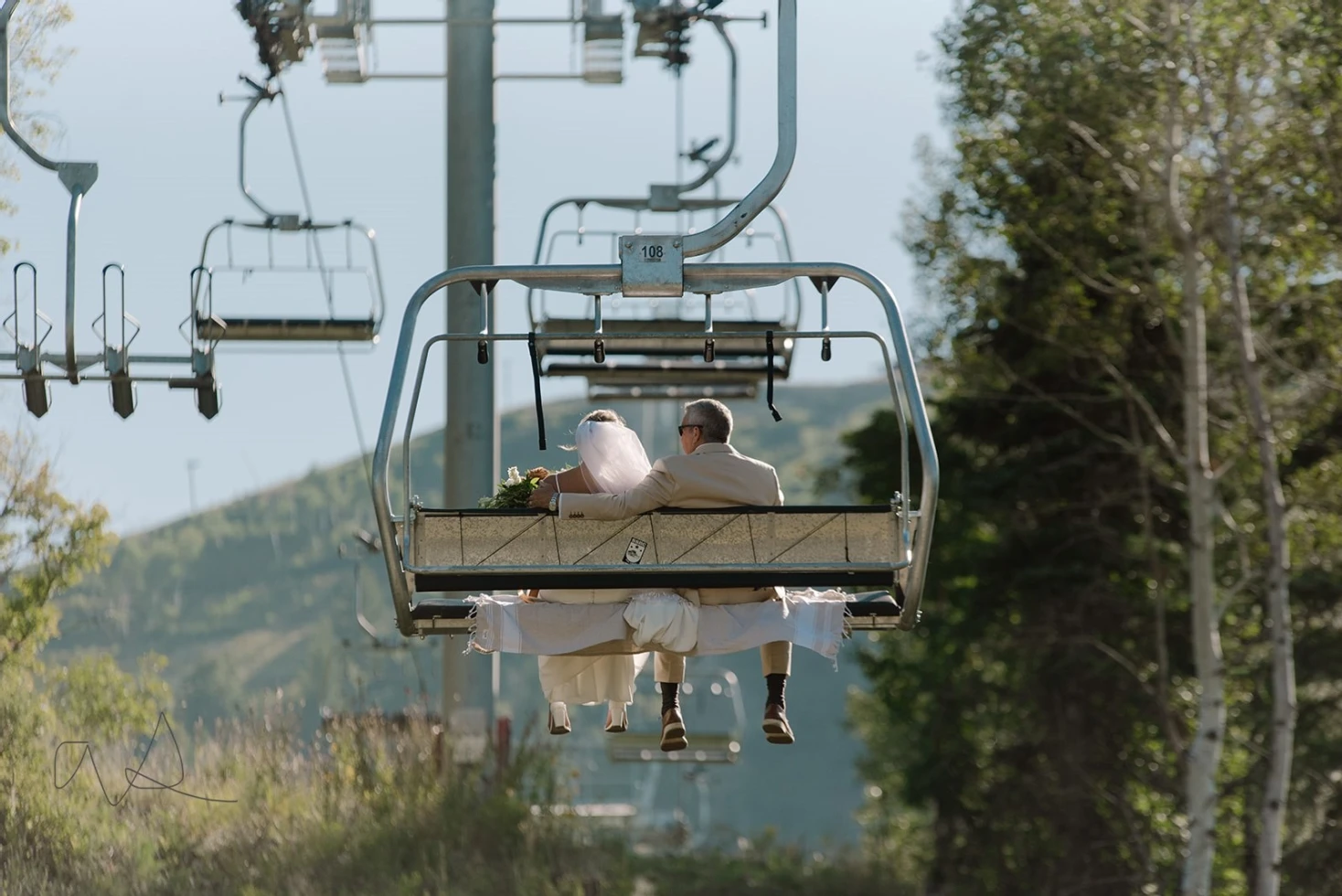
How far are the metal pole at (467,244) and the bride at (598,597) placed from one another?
5907 mm

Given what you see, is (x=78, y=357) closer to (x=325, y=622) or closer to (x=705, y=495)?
(x=705, y=495)

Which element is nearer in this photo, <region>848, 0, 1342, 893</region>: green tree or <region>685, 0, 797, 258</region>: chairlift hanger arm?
<region>685, 0, 797, 258</region>: chairlift hanger arm

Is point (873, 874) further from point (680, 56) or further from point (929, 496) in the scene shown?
point (929, 496)

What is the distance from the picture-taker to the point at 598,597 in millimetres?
7172

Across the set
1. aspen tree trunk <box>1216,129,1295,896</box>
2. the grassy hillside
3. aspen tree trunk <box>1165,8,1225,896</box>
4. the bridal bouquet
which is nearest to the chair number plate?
the bridal bouquet

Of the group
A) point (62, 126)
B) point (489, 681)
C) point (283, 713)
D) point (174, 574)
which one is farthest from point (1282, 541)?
point (174, 574)

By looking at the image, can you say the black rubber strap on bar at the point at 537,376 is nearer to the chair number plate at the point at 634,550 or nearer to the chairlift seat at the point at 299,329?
the chair number plate at the point at 634,550

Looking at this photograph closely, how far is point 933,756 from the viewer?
76.2ft

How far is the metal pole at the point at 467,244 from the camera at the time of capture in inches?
539

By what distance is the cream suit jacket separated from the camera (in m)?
6.75

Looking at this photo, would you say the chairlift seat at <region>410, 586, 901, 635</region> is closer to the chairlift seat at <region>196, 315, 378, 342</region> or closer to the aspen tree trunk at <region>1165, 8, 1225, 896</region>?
the chairlift seat at <region>196, 315, 378, 342</region>

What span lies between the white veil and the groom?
0.39 ft

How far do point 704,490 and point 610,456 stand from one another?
1.06 ft

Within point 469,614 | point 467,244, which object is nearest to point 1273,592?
point 467,244
